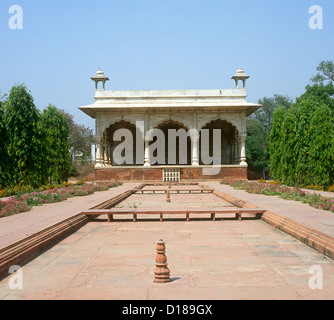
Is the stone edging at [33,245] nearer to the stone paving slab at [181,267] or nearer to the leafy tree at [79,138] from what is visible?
the stone paving slab at [181,267]

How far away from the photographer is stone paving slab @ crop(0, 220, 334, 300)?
3564mm

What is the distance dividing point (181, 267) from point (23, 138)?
1401 cm

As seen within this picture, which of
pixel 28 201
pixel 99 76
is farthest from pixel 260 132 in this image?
pixel 28 201

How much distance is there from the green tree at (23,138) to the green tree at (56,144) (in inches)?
189

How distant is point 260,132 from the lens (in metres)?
51.1

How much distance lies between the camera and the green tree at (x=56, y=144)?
22.3m

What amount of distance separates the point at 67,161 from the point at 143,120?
546cm

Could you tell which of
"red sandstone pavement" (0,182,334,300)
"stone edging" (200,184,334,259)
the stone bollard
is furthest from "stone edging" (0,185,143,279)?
"stone edging" (200,184,334,259)

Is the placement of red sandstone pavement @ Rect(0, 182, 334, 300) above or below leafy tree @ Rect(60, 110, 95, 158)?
below

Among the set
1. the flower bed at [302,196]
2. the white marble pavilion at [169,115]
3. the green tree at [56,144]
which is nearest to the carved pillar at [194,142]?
the white marble pavilion at [169,115]

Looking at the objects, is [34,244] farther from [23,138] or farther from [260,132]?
[260,132]

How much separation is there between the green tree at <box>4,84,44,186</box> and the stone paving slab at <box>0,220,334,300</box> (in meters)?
10.8

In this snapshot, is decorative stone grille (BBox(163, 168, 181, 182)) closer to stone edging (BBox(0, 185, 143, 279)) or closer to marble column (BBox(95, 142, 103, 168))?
marble column (BBox(95, 142, 103, 168))
